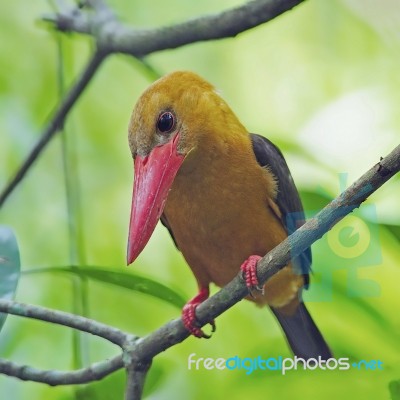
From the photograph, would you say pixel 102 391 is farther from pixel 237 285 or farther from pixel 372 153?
pixel 372 153

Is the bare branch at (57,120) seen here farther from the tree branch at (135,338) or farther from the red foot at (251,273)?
the red foot at (251,273)

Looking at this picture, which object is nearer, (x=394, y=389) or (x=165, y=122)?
(x=394, y=389)

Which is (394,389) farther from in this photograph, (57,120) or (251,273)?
(57,120)

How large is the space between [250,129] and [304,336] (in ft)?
1.50

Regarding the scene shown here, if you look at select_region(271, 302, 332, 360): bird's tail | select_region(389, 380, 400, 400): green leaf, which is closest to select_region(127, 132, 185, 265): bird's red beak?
select_region(271, 302, 332, 360): bird's tail

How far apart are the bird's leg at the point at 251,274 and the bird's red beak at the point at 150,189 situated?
0.70 feet

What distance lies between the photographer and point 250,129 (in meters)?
1.48

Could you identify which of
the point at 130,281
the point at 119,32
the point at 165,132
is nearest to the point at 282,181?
the point at 165,132

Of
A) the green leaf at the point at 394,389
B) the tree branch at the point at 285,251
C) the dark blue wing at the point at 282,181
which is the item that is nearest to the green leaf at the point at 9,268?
the tree branch at the point at 285,251

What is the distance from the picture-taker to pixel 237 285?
1.39 metres

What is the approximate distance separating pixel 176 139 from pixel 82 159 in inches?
10.3

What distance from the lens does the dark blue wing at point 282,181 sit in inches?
56.5

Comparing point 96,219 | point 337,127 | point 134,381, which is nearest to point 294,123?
point 337,127

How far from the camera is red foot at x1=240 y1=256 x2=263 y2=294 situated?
138cm
